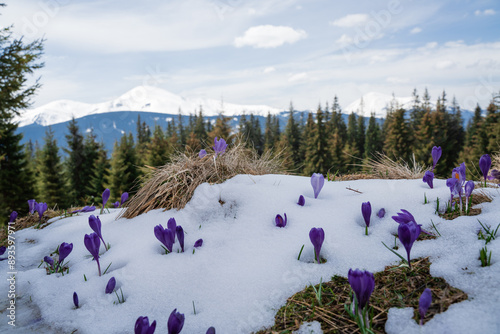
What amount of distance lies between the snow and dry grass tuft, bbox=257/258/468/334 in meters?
0.04

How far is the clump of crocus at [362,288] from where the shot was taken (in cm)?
96

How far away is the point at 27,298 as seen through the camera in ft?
4.62

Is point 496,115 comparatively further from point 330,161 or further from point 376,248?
point 376,248

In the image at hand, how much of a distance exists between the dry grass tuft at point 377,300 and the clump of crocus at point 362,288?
0.14ft

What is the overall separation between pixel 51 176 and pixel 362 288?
3055 cm

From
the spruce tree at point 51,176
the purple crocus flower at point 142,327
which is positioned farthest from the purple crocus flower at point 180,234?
the spruce tree at point 51,176

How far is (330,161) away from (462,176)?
1539 inches

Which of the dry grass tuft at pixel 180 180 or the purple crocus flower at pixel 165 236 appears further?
the dry grass tuft at pixel 180 180

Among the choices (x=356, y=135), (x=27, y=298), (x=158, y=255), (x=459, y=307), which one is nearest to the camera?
(x=459, y=307)

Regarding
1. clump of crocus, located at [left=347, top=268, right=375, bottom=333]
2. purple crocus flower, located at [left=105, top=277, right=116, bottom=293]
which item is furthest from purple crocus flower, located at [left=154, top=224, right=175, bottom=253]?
clump of crocus, located at [left=347, top=268, right=375, bottom=333]

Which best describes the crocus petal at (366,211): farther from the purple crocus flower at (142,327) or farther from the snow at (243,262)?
the purple crocus flower at (142,327)

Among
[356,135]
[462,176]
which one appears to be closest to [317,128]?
[356,135]

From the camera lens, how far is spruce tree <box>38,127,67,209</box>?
25.0 meters

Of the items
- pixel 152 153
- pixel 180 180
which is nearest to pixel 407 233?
pixel 180 180
